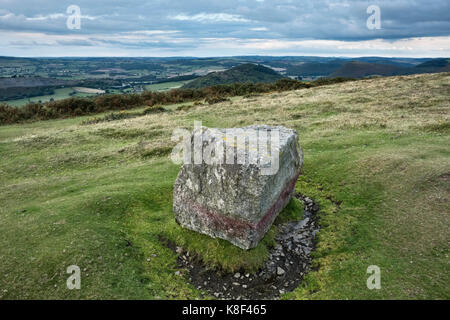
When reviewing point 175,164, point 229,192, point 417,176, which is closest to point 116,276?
point 229,192

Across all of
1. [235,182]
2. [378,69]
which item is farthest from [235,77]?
[235,182]

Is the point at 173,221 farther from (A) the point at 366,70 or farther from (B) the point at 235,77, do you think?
(A) the point at 366,70

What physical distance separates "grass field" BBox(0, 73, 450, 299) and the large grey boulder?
84 centimetres

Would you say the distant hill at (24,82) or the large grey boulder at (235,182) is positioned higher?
the distant hill at (24,82)


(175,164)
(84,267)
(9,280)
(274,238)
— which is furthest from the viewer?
(175,164)

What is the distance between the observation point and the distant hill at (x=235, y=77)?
122525 mm

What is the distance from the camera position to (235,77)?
137000 mm

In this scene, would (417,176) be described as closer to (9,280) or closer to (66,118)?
(9,280)

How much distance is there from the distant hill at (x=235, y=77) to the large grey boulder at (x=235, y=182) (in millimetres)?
104867

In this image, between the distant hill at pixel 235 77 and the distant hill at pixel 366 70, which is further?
the distant hill at pixel 366 70

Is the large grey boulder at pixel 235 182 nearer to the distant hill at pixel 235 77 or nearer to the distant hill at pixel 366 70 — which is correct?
the distant hill at pixel 235 77

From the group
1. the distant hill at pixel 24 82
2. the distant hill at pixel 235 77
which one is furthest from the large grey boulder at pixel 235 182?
the distant hill at pixel 24 82

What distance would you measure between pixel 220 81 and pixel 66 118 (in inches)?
3352
